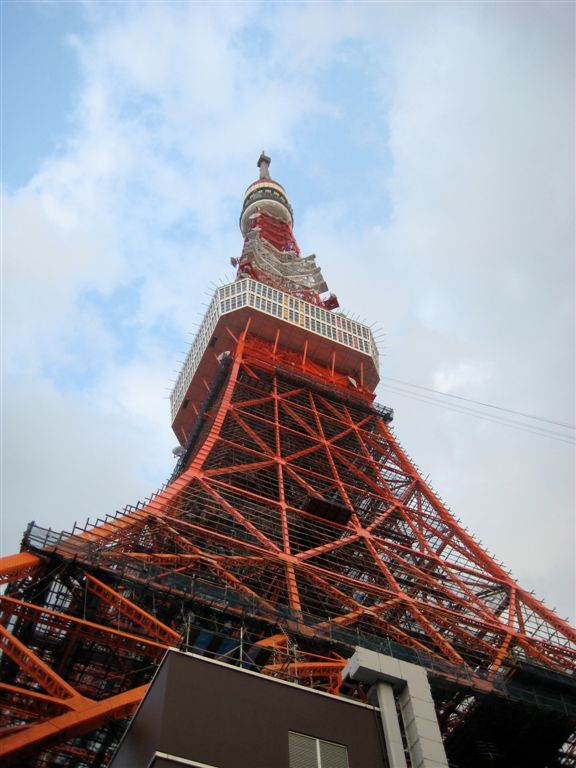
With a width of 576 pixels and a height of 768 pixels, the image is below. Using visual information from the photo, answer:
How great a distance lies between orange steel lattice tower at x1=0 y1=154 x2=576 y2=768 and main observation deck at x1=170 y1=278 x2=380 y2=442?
283 inches

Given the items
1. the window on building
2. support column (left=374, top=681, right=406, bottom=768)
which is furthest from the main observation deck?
the window on building

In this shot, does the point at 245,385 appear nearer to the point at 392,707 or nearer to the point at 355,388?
the point at 355,388

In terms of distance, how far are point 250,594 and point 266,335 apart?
82.6ft

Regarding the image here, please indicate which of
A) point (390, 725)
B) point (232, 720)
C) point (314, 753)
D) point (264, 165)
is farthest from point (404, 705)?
point (264, 165)

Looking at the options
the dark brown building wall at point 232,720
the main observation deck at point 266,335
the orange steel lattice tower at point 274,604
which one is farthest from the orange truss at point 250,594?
the main observation deck at point 266,335

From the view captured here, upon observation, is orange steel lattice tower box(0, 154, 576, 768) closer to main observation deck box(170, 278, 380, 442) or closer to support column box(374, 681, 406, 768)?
support column box(374, 681, 406, 768)

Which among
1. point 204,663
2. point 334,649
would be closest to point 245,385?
point 334,649

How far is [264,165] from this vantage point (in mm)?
73062

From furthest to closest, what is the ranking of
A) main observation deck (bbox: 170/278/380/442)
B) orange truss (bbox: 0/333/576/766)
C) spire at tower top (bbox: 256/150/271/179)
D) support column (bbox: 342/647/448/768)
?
spire at tower top (bbox: 256/150/271/179)
main observation deck (bbox: 170/278/380/442)
orange truss (bbox: 0/333/576/766)
support column (bbox: 342/647/448/768)

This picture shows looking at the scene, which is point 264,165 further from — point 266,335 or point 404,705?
point 404,705

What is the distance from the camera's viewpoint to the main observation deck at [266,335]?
40.9 meters

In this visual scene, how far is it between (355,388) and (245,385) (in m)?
7.70

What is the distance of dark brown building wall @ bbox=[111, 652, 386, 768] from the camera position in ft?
34.4

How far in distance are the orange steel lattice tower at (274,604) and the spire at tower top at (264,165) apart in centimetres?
4057
